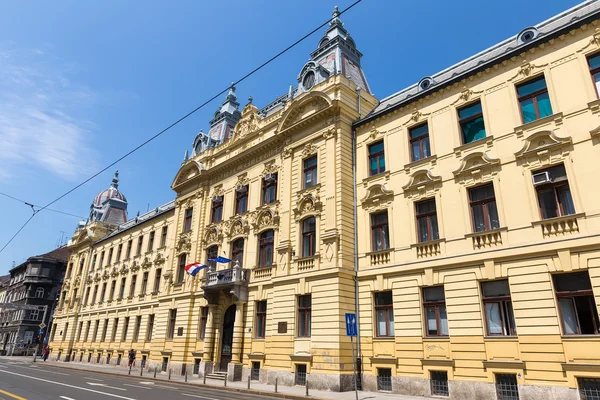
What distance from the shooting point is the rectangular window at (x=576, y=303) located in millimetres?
13773

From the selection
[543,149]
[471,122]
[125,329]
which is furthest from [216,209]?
[543,149]

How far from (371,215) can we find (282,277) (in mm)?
6400

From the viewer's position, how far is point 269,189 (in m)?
27.9

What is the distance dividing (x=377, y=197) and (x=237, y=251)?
11655mm

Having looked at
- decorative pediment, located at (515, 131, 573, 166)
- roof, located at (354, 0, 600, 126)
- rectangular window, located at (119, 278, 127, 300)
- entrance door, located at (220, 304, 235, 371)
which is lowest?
entrance door, located at (220, 304, 235, 371)

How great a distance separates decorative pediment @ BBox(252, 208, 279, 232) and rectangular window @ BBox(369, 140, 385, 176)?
7018 mm

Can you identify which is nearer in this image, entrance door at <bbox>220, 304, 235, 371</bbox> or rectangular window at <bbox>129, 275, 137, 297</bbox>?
entrance door at <bbox>220, 304, 235, 371</bbox>

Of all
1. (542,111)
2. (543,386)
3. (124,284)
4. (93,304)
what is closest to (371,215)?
(542,111)

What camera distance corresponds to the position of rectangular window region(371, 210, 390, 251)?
21.0m

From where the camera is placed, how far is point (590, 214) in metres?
Answer: 14.3

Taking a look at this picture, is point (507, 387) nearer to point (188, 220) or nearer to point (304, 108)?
point (304, 108)

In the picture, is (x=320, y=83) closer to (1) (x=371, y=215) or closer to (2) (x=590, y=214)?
(1) (x=371, y=215)

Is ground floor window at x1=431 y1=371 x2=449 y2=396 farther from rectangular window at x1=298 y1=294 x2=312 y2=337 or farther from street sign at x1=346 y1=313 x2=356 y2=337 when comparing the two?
rectangular window at x1=298 y1=294 x2=312 y2=337

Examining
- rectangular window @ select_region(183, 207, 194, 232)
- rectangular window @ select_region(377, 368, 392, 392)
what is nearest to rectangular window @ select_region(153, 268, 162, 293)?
rectangular window @ select_region(183, 207, 194, 232)
